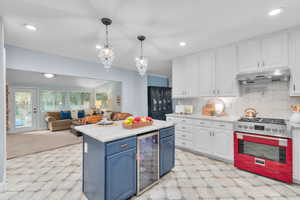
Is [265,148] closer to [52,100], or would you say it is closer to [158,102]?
[158,102]

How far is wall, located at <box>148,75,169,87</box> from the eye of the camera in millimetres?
6297

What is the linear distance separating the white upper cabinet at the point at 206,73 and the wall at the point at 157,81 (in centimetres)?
324

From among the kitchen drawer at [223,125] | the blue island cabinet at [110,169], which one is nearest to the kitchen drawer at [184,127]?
the kitchen drawer at [223,125]

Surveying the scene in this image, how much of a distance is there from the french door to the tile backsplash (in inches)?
326

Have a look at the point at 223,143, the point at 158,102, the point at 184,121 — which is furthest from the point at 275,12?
the point at 158,102

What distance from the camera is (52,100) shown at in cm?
693

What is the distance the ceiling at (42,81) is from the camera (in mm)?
5406

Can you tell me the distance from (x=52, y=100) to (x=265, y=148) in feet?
28.9

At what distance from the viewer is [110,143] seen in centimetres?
141

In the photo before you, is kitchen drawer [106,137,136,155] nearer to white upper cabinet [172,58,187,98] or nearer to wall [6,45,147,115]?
white upper cabinet [172,58,187,98]

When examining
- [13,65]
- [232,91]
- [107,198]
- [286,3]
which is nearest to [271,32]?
[286,3]

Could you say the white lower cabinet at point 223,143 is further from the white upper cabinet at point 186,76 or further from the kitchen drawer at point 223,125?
the white upper cabinet at point 186,76

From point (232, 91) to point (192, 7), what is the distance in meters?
1.97

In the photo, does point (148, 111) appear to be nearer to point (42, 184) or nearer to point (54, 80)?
point (42, 184)
